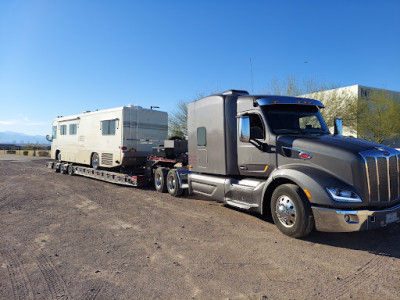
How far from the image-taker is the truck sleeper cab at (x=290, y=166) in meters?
4.48

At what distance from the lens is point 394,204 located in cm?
476

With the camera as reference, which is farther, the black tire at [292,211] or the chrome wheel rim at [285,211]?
the chrome wheel rim at [285,211]

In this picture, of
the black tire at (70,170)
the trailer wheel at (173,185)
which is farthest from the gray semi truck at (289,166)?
the black tire at (70,170)

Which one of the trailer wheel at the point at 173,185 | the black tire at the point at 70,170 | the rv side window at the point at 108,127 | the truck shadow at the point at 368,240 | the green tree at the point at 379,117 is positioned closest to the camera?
the truck shadow at the point at 368,240

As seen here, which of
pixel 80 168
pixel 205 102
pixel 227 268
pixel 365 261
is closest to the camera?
pixel 227 268

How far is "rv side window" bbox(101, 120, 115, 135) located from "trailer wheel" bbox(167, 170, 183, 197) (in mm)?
3455

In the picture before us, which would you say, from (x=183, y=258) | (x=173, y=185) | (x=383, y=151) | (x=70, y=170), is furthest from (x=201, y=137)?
(x=70, y=170)

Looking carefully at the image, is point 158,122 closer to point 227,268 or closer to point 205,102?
point 205,102

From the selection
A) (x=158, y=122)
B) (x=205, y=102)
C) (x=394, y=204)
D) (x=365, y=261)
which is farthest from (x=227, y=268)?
(x=158, y=122)

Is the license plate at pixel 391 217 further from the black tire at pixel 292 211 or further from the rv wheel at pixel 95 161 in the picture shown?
the rv wheel at pixel 95 161

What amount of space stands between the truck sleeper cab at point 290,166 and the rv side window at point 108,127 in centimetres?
500

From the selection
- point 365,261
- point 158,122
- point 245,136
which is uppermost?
point 158,122

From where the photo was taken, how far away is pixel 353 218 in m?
4.35

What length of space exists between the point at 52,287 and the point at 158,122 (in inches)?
377
